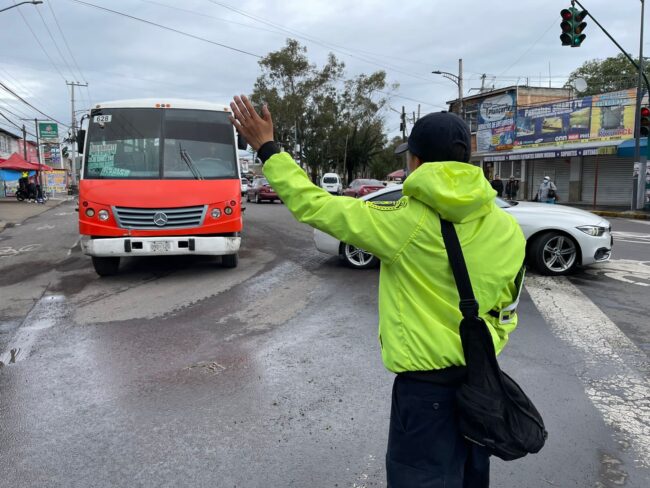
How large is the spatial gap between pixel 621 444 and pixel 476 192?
2.40 meters

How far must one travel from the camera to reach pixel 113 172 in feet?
26.9

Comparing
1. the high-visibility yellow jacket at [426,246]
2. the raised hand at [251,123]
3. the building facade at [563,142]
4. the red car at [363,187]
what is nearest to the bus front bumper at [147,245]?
the raised hand at [251,123]

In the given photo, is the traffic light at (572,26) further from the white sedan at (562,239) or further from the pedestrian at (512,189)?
the pedestrian at (512,189)

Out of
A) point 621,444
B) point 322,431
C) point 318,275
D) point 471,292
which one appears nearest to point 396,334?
point 471,292

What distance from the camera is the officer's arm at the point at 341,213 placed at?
1.74 metres

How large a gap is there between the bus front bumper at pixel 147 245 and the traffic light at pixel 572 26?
1259 cm

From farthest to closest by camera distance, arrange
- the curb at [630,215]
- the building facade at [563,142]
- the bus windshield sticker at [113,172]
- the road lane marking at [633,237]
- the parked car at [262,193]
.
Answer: the parked car at [262,193] < the building facade at [563,142] < the curb at [630,215] < the road lane marking at [633,237] < the bus windshield sticker at [113,172]

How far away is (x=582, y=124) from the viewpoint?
27.9m

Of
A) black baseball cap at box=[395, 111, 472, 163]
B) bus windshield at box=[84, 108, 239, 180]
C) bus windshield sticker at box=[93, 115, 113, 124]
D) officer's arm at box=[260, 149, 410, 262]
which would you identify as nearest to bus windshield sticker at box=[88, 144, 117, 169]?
bus windshield at box=[84, 108, 239, 180]

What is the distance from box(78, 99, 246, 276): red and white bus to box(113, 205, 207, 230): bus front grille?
0.01 metres

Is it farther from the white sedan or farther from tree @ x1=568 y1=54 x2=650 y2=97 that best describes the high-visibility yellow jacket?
tree @ x1=568 y1=54 x2=650 y2=97

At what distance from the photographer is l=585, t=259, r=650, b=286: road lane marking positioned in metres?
7.76

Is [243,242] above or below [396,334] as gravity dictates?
below

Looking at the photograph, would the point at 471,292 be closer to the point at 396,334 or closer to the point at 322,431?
the point at 396,334
